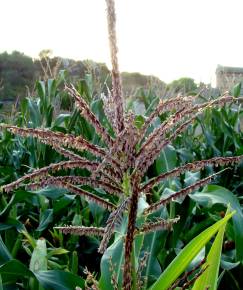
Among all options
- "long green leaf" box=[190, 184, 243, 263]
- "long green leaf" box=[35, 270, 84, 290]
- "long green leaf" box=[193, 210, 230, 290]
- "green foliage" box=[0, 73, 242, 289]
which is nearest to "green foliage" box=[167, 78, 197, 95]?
"green foliage" box=[0, 73, 242, 289]

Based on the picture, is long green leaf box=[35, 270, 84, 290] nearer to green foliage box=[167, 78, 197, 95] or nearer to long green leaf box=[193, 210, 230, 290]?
long green leaf box=[193, 210, 230, 290]

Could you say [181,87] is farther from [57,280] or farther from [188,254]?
[188,254]

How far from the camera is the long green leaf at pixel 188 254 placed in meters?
0.82

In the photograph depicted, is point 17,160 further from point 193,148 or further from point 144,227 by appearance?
point 144,227

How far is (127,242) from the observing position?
64 cm

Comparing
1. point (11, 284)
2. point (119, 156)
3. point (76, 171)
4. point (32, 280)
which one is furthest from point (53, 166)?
point (76, 171)

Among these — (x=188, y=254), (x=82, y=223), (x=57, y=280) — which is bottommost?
(x=82, y=223)

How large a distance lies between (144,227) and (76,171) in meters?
2.57

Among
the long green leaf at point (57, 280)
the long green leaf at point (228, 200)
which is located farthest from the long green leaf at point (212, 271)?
the long green leaf at point (228, 200)

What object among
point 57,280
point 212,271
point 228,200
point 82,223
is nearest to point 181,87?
point 82,223

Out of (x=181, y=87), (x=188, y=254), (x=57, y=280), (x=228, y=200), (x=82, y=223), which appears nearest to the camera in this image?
(x=188, y=254)

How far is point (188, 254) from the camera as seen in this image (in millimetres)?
839

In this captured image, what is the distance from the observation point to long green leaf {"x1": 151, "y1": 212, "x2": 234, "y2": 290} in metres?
0.82

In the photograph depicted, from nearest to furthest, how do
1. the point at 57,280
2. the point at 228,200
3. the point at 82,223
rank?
the point at 57,280
the point at 228,200
the point at 82,223
